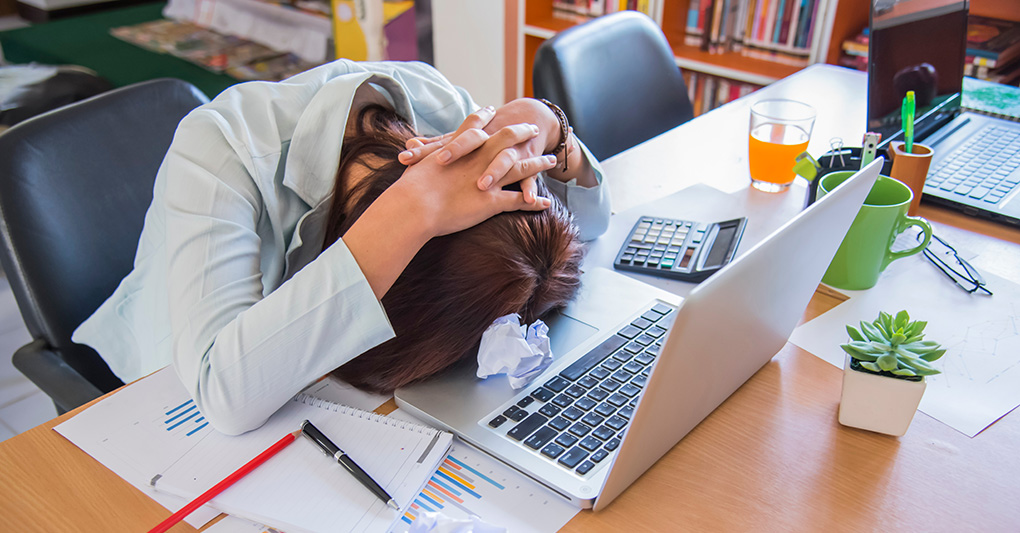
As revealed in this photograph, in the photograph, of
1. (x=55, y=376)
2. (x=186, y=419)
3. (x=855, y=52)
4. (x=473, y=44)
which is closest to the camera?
(x=186, y=419)

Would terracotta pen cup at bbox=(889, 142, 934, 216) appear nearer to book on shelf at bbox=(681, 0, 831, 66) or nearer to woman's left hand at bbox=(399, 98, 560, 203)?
woman's left hand at bbox=(399, 98, 560, 203)

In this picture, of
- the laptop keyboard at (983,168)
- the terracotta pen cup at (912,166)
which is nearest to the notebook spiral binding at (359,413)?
the terracotta pen cup at (912,166)

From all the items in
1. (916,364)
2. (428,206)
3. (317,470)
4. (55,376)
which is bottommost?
(55,376)

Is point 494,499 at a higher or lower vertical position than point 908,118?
lower

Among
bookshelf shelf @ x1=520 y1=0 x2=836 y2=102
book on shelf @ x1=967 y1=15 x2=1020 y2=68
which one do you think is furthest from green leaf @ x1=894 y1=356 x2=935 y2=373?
bookshelf shelf @ x1=520 y1=0 x2=836 y2=102

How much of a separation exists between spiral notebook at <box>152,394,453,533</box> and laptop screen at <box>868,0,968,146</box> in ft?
3.18

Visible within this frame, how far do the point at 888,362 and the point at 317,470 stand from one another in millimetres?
584

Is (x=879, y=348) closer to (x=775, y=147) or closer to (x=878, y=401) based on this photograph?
(x=878, y=401)

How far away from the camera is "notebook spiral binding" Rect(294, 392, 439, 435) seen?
0.75 meters

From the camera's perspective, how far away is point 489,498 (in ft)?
2.20

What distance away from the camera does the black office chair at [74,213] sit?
3.32 feet

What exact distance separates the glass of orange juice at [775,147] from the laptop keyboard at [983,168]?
22 cm

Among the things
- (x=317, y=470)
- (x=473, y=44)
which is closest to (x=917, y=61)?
(x=317, y=470)

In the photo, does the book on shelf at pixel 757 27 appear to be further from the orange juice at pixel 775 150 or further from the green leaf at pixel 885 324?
the green leaf at pixel 885 324
